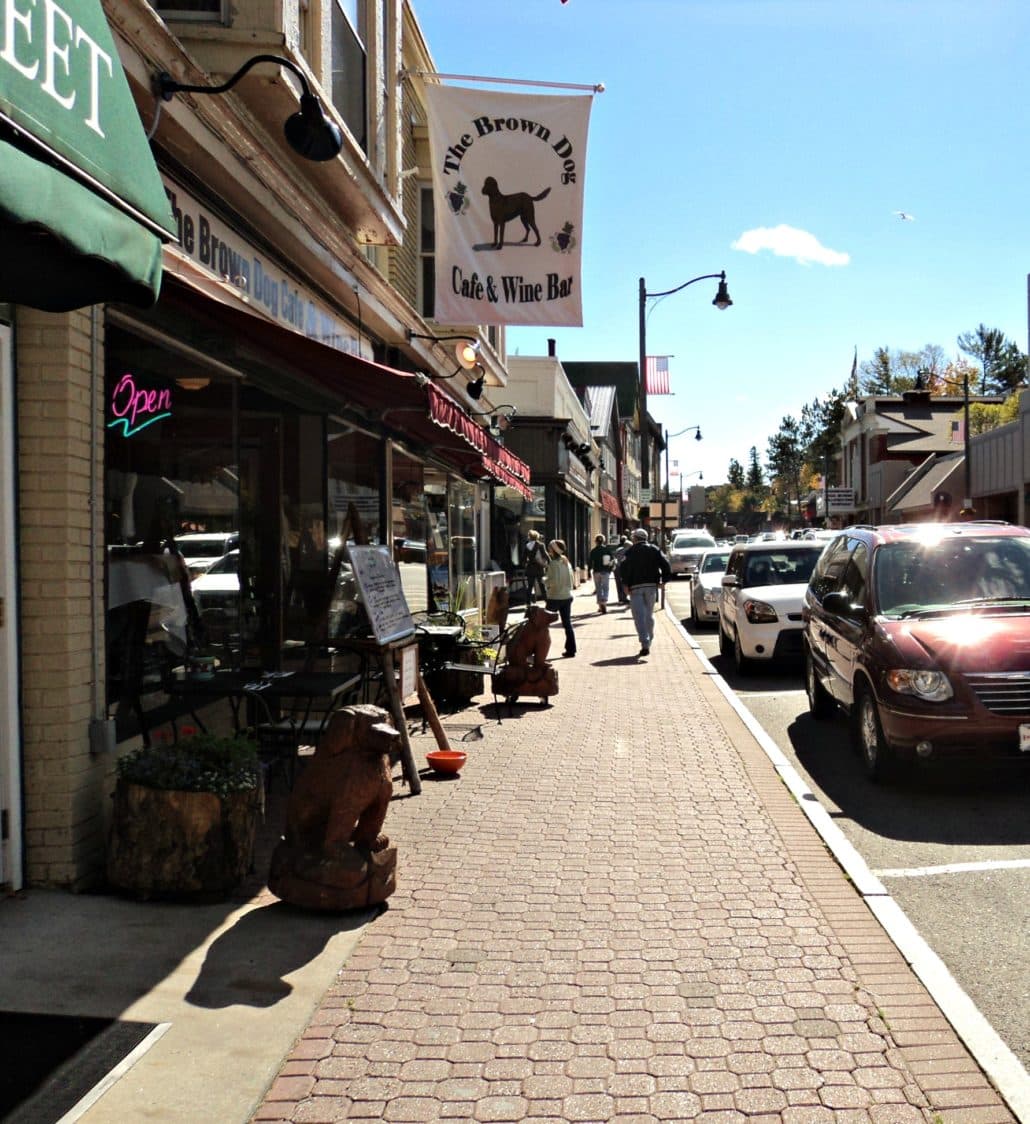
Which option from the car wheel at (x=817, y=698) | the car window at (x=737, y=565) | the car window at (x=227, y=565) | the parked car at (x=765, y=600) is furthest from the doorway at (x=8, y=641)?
the car window at (x=737, y=565)

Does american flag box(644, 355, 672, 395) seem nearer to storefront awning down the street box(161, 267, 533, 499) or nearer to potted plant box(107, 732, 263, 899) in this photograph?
storefront awning down the street box(161, 267, 533, 499)

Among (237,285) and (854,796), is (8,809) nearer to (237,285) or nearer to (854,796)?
(237,285)

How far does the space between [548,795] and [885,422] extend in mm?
65096

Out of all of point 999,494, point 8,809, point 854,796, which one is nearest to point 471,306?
point 854,796

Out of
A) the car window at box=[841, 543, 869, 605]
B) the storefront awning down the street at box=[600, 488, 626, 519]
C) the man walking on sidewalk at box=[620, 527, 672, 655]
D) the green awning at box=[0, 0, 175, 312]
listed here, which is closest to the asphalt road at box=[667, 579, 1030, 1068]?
the car window at box=[841, 543, 869, 605]

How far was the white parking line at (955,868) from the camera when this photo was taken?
5.55 m

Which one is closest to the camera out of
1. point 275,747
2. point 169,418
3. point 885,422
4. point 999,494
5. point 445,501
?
point 169,418

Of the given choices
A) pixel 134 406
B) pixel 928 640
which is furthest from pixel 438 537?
pixel 134 406

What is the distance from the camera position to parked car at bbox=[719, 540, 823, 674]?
43.7 ft

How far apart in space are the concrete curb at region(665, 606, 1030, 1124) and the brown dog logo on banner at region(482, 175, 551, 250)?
5.31 meters

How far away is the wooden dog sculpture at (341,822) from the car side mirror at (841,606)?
451 cm

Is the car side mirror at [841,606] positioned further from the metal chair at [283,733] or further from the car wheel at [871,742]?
the metal chair at [283,733]

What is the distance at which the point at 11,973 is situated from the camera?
4.05 metres

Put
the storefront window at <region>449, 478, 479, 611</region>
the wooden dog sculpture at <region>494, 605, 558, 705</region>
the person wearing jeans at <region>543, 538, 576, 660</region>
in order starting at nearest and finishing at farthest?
the wooden dog sculpture at <region>494, 605, 558, 705</region> < the person wearing jeans at <region>543, 538, 576, 660</region> < the storefront window at <region>449, 478, 479, 611</region>
